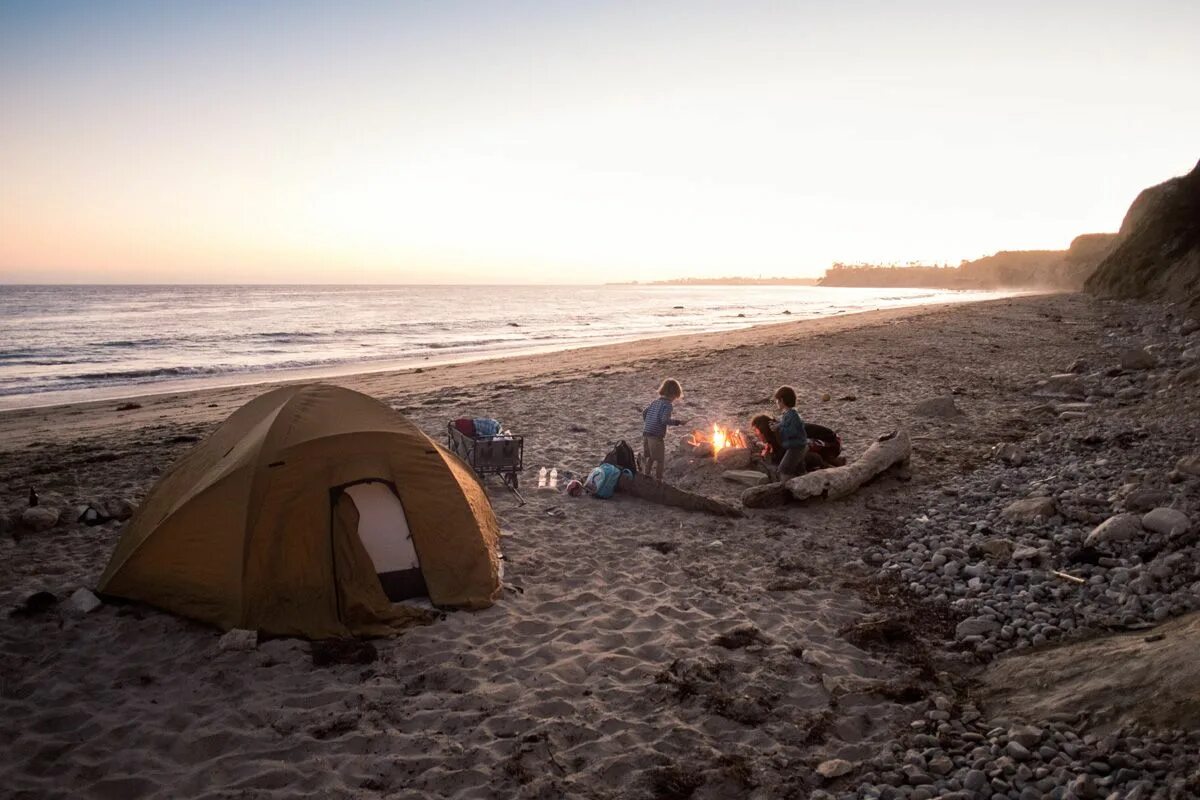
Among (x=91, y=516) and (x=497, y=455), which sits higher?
(x=497, y=455)

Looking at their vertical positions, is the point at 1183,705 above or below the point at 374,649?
above

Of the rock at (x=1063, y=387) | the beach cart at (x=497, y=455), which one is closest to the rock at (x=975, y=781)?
the beach cart at (x=497, y=455)

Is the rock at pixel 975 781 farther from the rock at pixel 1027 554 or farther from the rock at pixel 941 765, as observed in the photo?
the rock at pixel 1027 554

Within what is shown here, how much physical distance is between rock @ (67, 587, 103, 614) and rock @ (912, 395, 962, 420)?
14.2 m

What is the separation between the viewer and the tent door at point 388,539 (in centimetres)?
711

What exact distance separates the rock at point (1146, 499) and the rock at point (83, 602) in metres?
10.9

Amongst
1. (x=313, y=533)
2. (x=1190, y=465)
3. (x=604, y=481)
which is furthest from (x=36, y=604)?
(x=1190, y=465)

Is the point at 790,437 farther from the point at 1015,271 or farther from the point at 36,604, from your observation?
the point at 1015,271

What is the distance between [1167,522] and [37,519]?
43.1 feet

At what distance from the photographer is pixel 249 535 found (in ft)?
21.6

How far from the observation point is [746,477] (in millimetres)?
11508

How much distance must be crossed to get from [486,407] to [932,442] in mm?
10334

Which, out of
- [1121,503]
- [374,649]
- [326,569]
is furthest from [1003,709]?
[326,569]

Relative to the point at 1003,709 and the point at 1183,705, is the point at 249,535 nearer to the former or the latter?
the point at 1003,709
